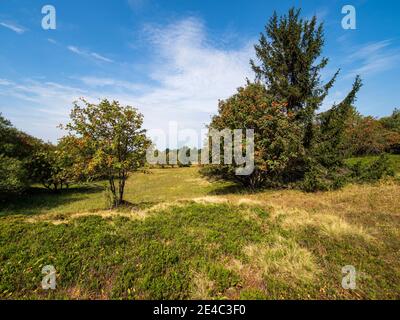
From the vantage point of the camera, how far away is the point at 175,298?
4652mm

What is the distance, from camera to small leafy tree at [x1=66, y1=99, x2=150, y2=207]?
1197cm

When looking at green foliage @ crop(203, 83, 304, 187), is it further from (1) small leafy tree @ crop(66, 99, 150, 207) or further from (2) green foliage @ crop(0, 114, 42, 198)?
(2) green foliage @ crop(0, 114, 42, 198)

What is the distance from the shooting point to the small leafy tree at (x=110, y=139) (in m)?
12.0

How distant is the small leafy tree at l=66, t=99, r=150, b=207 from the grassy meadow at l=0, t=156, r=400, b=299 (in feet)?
12.7

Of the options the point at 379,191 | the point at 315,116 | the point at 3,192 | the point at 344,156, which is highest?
the point at 315,116

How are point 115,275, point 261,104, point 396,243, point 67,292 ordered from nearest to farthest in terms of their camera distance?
1. point 67,292
2. point 115,275
3. point 396,243
4. point 261,104

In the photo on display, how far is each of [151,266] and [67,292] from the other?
1993 millimetres

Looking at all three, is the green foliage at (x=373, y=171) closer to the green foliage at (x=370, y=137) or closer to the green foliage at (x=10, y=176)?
the green foliage at (x=10, y=176)

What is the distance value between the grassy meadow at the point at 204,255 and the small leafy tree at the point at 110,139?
3.86m

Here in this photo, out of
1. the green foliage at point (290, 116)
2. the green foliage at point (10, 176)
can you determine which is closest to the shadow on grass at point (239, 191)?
the green foliage at point (290, 116)

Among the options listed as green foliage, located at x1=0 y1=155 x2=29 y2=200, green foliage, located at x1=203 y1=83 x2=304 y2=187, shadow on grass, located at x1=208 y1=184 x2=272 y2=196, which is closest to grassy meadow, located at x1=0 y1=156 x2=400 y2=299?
green foliage, located at x1=203 y1=83 x2=304 y2=187
